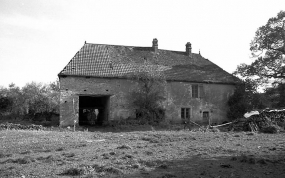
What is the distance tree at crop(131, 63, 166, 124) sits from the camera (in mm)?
24406

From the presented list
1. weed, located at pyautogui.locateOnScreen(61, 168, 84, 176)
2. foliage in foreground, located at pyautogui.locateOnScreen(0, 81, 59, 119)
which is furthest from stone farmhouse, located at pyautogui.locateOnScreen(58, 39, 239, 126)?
weed, located at pyautogui.locateOnScreen(61, 168, 84, 176)

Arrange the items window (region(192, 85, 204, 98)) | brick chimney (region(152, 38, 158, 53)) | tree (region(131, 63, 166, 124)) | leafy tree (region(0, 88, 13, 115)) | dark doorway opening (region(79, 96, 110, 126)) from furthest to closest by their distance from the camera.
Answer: leafy tree (region(0, 88, 13, 115)) → brick chimney (region(152, 38, 158, 53)) → window (region(192, 85, 204, 98)) → dark doorway opening (region(79, 96, 110, 126)) → tree (region(131, 63, 166, 124))

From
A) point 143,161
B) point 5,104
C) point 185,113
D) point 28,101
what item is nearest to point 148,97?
point 185,113

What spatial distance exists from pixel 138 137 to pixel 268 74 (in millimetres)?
18779

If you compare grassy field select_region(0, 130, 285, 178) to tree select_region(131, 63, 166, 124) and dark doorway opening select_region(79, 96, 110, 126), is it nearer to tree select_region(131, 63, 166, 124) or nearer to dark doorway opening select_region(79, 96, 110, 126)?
tree select_region(131, 63, 166, 124)

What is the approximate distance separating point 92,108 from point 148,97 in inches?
254

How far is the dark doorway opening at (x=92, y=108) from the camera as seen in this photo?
1033 inches

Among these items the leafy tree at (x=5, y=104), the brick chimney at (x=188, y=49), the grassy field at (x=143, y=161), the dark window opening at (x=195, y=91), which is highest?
the brick chimney at (x=188, y=49)

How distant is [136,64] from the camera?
2705cm

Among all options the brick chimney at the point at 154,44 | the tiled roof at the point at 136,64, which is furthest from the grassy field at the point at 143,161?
the brick chimney at the point at 154,44

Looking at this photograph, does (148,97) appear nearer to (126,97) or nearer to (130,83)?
(126,97)

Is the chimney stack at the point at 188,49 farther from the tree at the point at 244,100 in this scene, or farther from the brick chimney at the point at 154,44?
the tree at the point at 244,100

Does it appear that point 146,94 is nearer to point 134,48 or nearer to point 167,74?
point 167,74

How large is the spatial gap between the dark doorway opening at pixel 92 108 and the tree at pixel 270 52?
1471 centimetres
